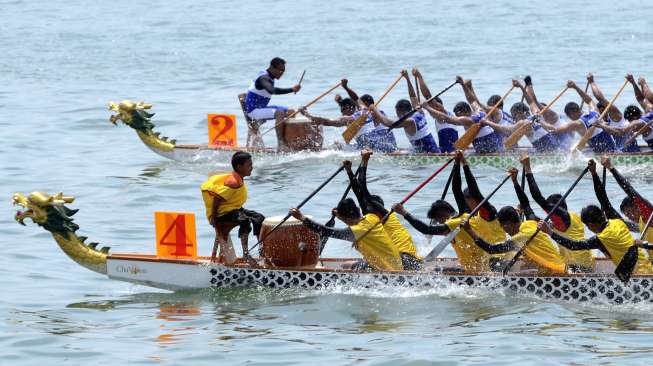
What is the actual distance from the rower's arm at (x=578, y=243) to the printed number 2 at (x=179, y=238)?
4.21m

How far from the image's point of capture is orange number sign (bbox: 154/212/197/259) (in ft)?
49.0

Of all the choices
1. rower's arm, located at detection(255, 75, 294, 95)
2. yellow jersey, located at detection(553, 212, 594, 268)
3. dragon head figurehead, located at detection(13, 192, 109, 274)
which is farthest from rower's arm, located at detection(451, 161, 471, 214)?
rower's arm, located at detection(255, 75, 294, 95)

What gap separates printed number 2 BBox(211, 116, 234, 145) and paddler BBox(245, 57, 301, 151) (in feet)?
1.29

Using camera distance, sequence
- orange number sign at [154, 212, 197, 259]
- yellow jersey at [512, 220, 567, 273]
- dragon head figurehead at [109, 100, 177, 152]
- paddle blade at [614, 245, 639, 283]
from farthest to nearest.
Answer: dragon head figurehead at [109, 100, 177, 152] < orange number sign at [154, 212, 197, 259] < yellow jersey at [512, 220, 567, 273] < paddle blade at [614, 245, 639, 283]

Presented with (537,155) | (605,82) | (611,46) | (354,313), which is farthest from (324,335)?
(611,46)

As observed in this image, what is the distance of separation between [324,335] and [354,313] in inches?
32.2

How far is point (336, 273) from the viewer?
1469 centimetres

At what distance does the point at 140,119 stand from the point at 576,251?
1133cm

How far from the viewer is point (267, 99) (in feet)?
76.4

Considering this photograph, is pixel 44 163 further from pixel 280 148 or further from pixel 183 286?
pixel 183 286

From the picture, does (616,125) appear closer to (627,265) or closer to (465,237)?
(465,237)

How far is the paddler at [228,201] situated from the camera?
14.7 meters

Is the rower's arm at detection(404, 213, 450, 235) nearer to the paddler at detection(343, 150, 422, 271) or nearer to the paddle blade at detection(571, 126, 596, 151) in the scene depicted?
the paddler at detection(343, 150, 422, 271)

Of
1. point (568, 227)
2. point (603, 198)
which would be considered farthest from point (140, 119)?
point (603, 198)
